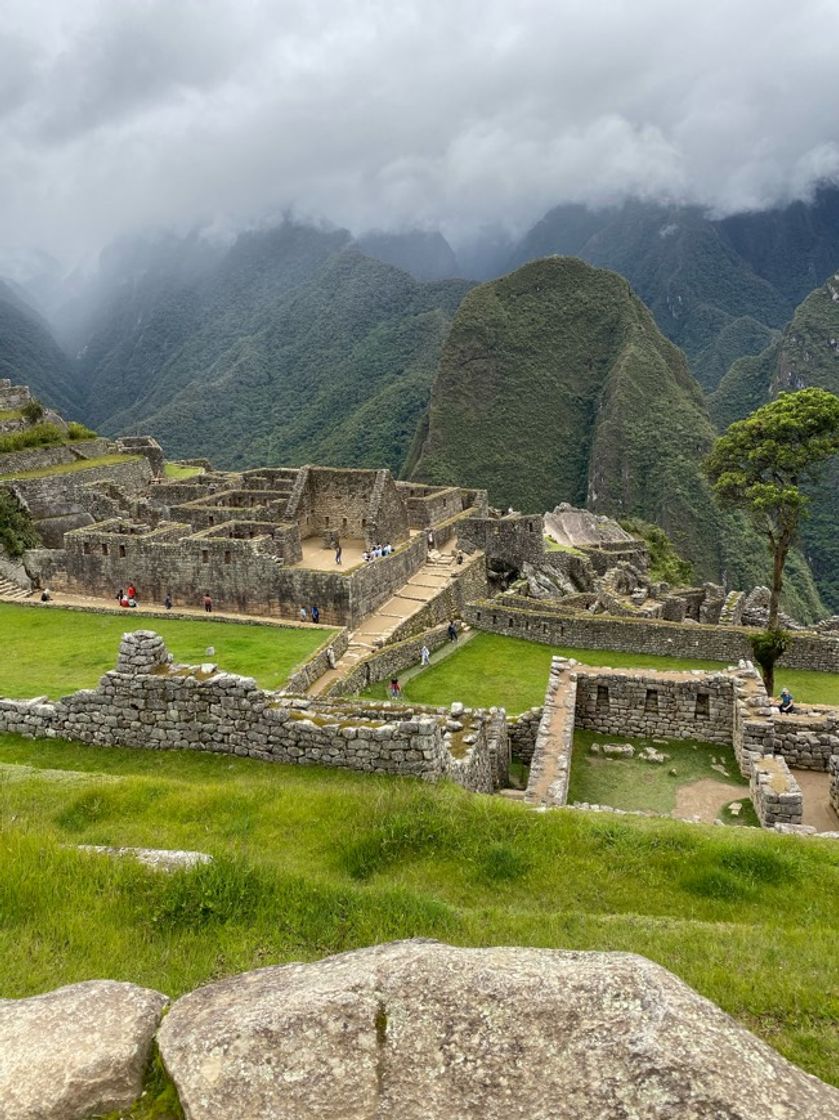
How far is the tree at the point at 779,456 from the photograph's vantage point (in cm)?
1681

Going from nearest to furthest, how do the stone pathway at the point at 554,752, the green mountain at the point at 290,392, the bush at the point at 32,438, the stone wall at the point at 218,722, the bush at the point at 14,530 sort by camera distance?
1. the stone wall at the point at 218,722
2. the stone pathway at the point at 554,752
3. the bush at the point at 14,530
4. the bush at the point at 32,438
5. the green mountain at the point at 290,392

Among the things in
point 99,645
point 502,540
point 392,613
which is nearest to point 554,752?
point 99,645

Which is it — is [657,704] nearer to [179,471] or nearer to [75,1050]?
[75,1050]

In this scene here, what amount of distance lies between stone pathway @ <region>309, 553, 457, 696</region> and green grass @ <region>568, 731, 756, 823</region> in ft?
19.8

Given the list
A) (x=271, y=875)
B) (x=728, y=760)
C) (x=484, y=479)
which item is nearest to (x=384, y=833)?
(x=271, y=875)

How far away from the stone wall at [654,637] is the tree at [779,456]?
8.29ft

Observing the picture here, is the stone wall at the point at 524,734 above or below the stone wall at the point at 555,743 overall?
below

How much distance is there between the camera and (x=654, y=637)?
21.5 metres

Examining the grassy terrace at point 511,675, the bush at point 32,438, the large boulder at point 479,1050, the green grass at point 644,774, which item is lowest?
the grassy terrace at point 511,675

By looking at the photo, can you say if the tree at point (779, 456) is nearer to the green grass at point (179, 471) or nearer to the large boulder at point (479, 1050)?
the large boulder at point (479, 1050)

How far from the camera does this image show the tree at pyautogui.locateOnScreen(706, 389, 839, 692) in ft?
55.2

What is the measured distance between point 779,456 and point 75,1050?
17.7 m

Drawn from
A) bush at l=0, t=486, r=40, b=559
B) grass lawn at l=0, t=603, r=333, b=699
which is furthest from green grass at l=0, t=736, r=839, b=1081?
bush at l=0, t=486, r=40, b=559

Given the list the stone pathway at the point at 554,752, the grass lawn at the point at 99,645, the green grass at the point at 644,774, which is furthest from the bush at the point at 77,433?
the green grass at the point at 644,774
